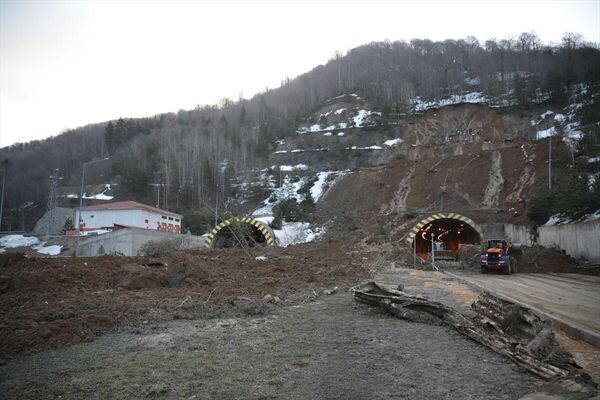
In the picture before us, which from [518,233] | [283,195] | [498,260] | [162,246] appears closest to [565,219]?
[518,233]

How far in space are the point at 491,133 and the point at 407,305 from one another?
72435mm

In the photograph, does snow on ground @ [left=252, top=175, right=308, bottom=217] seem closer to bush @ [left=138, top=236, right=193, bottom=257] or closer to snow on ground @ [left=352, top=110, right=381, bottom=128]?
snow on ground @ [left=352, top=110, right=381, bottom=128]

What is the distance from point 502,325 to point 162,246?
87.8 feet

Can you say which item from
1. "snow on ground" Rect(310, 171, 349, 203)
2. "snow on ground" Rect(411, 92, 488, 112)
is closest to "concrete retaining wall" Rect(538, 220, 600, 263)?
"snow on ground" Rect(310, 171, 349, 203)

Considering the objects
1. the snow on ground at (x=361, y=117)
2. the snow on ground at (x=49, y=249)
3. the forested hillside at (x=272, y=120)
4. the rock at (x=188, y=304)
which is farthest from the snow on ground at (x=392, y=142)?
the rock at (x=188, y=304)

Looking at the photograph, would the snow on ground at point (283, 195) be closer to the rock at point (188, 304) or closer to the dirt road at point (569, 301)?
the dirt road at point (569, 301)

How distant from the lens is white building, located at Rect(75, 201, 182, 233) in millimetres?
51906

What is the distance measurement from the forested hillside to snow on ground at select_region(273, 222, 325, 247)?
57.4ft

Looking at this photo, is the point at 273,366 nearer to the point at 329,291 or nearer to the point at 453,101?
the point at 329,291

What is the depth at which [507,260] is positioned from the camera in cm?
2108

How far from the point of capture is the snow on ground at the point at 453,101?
81188 mm

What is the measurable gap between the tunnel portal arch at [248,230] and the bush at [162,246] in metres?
2.14

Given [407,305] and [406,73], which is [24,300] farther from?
[406,73]

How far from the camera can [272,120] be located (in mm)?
102188
